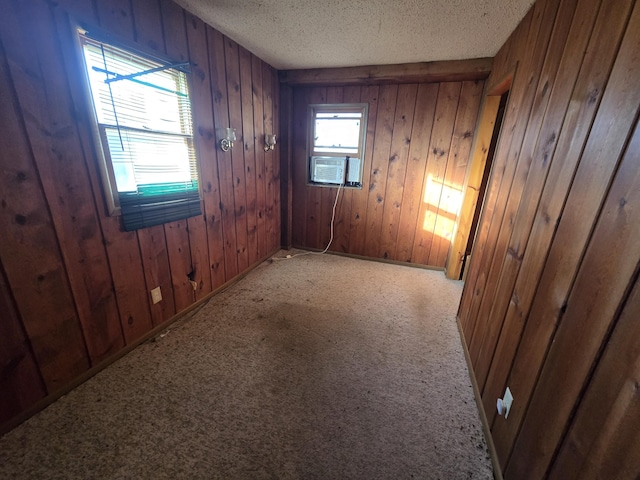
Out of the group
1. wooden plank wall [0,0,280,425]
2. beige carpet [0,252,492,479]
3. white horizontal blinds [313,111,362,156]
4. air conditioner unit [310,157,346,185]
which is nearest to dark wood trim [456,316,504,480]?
beige carpet [0,252,492,479]

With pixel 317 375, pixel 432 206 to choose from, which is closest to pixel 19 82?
pixel 317 375

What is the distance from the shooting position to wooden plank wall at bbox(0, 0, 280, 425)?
114 centimetres

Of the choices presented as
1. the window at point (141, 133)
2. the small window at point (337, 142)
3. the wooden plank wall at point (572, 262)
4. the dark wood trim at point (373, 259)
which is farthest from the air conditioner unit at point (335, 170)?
the wooden plank wall at point (572, 262)

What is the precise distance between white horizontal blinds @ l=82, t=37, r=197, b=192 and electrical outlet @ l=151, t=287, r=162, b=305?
73 cm

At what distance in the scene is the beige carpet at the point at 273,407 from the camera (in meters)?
1.13

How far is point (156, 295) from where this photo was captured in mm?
1881

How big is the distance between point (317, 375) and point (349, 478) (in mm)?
557

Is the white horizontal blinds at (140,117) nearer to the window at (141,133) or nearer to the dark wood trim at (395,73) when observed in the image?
the window at (141,133)

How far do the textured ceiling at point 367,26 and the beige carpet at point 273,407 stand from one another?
7.28 ft

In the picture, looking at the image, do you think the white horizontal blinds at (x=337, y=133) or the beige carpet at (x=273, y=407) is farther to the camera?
the white horizontal blinds at (x=337, y=133)

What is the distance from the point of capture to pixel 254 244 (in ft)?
9.93

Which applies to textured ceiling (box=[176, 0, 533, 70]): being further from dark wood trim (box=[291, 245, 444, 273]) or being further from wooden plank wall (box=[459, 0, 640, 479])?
dark wood trim (box=[291, 245, 444, 273])

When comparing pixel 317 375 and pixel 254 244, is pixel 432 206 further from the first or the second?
pixel 317 375

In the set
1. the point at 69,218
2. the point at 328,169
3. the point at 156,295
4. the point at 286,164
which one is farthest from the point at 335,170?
the point at 69,218
